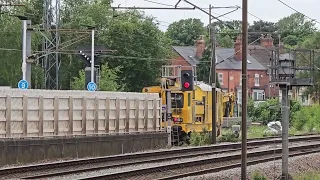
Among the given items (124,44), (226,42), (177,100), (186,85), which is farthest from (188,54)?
(186,85)

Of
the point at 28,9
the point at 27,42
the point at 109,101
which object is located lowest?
the point at 109,101

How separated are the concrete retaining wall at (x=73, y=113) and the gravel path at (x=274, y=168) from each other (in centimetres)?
763

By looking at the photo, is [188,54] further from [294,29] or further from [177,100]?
[294,29]

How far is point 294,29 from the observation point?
156 meters

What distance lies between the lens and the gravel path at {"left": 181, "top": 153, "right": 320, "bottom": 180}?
1905 centimetres

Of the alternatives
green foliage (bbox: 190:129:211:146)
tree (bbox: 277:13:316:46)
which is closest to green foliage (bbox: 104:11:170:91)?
green foliage (bbox: 190:129:211:146)

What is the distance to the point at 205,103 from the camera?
36.7m

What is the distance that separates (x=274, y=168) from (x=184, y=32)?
360 ft

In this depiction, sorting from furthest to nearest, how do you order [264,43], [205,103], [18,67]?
1. [264,43]
2. [18,67]
3. [205,103]

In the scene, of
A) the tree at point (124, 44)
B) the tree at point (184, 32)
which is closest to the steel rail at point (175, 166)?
the tree at point (124, 44)

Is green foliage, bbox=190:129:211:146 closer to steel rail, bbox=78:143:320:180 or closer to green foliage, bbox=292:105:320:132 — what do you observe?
steel rail, bbox=78:143:320:180

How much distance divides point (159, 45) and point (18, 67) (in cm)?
2345

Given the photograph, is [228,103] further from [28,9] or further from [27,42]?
[28,9]

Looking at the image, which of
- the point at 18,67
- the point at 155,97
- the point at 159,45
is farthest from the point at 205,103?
the point at 159,45
